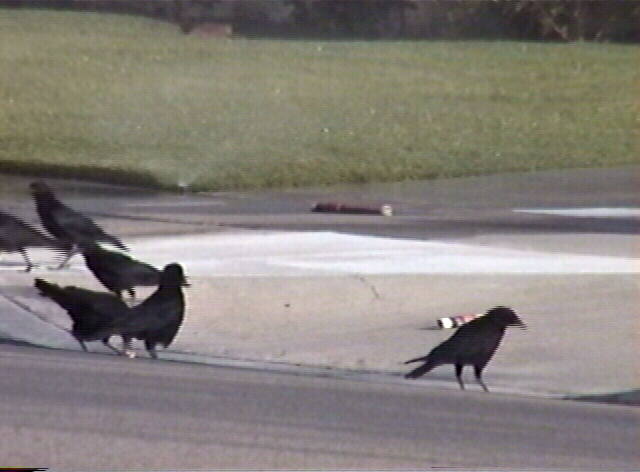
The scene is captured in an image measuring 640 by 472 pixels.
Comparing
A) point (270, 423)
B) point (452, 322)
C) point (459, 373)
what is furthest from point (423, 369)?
point (270, 423)

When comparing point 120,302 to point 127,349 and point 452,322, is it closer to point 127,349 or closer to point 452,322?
point 127,349

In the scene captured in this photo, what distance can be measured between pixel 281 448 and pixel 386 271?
16.4 feet

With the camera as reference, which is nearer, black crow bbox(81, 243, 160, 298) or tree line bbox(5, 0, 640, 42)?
black crow bbox(81, 243, 160, 298)

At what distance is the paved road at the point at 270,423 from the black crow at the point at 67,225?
233 cm

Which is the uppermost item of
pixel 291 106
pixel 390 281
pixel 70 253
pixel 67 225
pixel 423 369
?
pixel 67 225

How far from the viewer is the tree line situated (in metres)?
28.0

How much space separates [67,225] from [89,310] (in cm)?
218

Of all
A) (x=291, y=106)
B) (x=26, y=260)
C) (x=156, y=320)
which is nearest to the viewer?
(x=156, y=320)

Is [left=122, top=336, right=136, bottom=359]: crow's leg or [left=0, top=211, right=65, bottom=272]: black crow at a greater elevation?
[left=0, top=211, right=65, bottom=272]: black crow

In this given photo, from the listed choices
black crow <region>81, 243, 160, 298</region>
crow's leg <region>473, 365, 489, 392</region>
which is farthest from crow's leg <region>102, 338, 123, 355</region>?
crow's leg <region>473, 365, 489, 392</region>

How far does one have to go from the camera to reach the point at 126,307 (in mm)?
10141

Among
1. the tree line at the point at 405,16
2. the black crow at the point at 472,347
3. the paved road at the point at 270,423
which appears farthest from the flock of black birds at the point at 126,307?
the tree line at the point at 405,16

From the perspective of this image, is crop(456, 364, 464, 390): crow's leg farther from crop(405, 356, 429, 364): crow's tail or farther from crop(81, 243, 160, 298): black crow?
crop(81, 243, 160, 298): black crow

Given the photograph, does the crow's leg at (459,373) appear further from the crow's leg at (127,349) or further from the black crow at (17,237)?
the black crow at (17,237)
